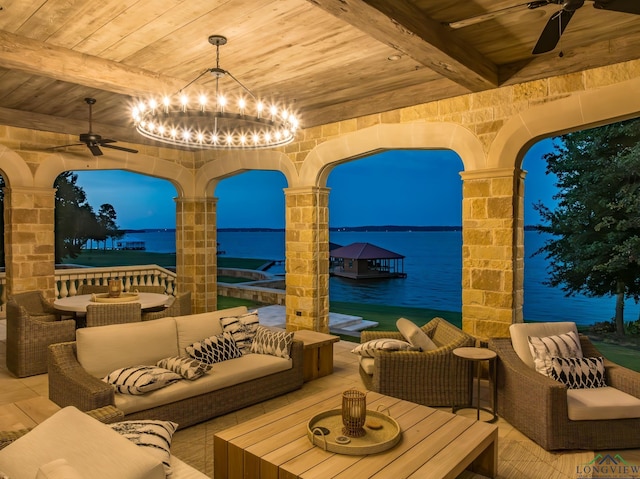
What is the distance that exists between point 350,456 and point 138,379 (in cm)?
178

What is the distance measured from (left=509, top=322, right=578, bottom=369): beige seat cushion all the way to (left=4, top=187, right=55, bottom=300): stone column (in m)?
6.48

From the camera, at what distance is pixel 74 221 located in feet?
63.7

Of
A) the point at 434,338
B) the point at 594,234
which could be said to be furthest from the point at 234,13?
the point at 594,234

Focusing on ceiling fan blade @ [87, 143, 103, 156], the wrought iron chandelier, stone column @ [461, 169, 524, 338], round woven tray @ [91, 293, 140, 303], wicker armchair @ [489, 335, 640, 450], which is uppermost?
ceiling fan blade @ [87, 143, 103, 156]

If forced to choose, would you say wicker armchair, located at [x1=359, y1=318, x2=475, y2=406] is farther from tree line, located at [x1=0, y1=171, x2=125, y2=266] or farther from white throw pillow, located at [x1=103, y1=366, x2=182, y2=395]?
tree line, located at [x1=0, y1=171, x2=125, y2=266]

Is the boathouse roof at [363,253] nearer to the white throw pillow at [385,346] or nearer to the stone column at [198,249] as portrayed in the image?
the stone column at [198,249]

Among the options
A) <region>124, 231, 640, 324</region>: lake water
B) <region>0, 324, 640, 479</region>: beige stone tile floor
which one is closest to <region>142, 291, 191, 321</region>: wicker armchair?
<region>0, 324, 640, 479</region>: beige stone tile floor

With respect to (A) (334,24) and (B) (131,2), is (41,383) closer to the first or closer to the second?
(B) (131,2)

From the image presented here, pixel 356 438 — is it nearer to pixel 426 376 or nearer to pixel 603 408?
pixel 426 376

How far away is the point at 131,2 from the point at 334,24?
1.51 metres

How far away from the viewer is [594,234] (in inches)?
357

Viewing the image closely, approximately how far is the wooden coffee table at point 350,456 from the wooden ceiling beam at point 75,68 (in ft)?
11.3

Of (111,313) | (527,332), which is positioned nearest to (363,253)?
(111,313)

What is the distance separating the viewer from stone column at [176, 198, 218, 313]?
835 centimetres
